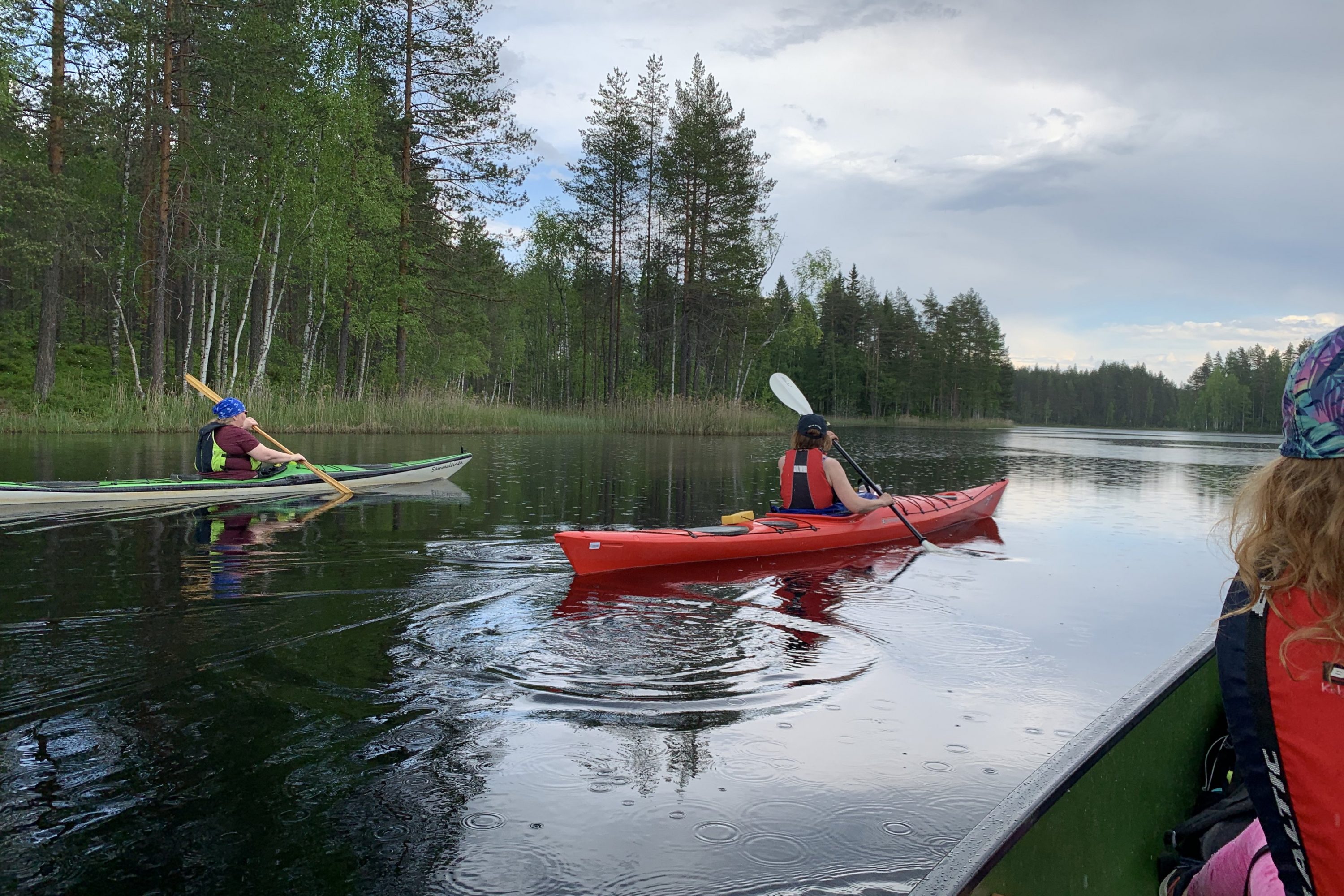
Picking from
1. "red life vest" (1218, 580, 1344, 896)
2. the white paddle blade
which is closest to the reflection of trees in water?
"red life vest" (1218, 580, 1344, 896)

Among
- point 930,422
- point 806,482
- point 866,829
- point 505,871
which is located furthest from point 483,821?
point 930,422

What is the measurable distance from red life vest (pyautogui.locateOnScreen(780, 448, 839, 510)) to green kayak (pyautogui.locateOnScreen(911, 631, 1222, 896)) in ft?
17.8

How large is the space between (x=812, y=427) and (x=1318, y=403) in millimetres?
6520

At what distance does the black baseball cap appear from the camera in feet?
25.5

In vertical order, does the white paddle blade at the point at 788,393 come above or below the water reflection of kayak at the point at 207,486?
above

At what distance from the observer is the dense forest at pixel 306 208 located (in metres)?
19.0

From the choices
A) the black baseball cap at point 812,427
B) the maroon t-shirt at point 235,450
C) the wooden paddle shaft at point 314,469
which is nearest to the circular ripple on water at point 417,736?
the black baseball cap at point 812,427

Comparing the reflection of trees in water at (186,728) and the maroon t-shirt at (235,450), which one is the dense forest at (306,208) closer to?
the maroon t-shirt at (235,450)

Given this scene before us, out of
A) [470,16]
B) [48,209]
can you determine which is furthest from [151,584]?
[470,16]

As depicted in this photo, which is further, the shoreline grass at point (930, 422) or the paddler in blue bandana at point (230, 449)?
the shoreline grass at point (930, 422)

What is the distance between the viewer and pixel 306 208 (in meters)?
21.8

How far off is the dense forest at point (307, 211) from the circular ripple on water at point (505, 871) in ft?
59.0

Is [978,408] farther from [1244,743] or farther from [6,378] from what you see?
[1244,743]

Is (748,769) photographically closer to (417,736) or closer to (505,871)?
(505,871)
